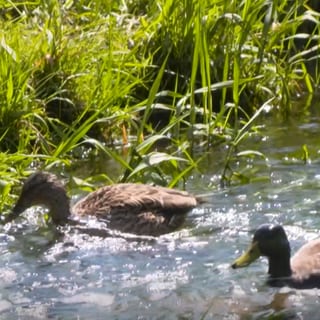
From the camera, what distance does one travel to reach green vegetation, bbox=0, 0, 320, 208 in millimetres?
9156

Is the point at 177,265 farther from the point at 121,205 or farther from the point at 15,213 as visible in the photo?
the point at 15,213

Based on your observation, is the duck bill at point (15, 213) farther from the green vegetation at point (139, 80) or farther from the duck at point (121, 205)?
the green vegetation at point (139, 80)

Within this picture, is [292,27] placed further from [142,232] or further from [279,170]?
[142,232]

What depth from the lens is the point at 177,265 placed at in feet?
25.1

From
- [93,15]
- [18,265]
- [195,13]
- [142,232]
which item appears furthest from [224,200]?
[93,15]

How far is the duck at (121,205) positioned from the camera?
28.0 ft

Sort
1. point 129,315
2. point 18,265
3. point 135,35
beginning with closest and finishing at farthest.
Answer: point 129,315 < point 18,265 < point 135,35

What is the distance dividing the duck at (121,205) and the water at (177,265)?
4.4 inches

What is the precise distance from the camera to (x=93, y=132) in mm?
10234

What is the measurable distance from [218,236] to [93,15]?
3.70 m

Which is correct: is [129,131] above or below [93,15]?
below

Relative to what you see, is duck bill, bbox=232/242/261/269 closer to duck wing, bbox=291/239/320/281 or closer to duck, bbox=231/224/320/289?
duck, bbox=231/224/320/289

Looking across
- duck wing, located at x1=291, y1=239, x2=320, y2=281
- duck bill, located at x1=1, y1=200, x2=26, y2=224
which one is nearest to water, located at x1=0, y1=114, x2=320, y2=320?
duck bill, located at x1=1, y1=200, x2=26, y2=224

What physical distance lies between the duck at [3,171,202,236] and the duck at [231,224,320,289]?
100 centimetres
